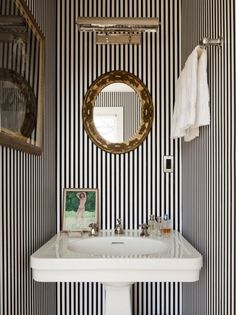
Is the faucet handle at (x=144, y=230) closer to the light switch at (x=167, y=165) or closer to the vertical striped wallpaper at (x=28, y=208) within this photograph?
the light switch at (x=167, y=165)

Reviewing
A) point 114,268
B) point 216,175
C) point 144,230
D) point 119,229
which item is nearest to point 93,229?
point 119,229

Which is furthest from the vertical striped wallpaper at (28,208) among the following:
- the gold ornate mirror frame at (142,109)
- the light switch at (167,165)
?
the light switch at (167,165)

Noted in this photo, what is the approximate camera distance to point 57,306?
2361 millimetres

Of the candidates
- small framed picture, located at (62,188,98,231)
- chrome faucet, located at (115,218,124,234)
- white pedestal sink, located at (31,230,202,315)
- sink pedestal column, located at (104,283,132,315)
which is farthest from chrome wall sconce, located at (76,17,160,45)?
sink pedestal column, located at (104,283,132,315)

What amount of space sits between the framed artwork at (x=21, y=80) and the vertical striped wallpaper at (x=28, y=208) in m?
0.06

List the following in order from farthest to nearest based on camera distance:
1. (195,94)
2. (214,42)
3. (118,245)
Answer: (118,245) → (195,94) → (214,42)

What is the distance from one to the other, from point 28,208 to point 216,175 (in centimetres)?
87

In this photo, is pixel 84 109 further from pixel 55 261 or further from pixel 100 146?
pixel 55 261

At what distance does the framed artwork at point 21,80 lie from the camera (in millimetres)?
1410

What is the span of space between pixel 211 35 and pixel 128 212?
1.20 metres

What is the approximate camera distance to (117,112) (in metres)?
2.36

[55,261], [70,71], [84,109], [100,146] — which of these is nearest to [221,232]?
[55,261]

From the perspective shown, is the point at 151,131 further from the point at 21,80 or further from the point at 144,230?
the point at 21,80

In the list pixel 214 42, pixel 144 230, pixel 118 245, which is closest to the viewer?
pixel 214 42
